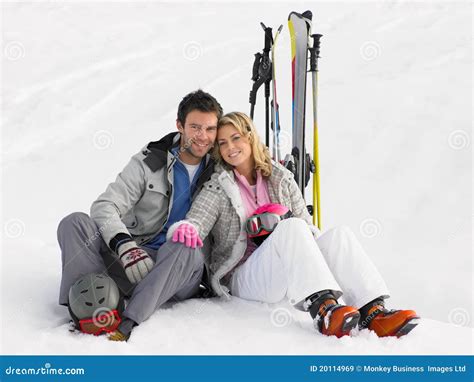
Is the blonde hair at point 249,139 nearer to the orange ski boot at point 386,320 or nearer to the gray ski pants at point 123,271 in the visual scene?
the gray ski pants at point 123,271

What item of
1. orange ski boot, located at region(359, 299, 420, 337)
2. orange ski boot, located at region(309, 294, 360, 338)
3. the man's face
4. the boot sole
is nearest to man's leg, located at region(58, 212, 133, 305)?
the man's face

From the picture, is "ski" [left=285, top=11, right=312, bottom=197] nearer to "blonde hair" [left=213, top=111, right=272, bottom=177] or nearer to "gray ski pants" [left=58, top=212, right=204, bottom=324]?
"blonde hair" [left=213, top=111, right=272, bottom=177]

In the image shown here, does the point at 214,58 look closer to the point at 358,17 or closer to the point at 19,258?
the point at 358,17

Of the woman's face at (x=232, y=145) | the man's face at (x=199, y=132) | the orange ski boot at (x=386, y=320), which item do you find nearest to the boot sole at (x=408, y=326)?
the orange ski boot at (x=386, y=320)

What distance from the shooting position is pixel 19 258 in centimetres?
307

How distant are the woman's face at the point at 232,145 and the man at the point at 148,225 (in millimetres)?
Result: 39

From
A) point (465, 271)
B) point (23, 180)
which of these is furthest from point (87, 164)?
point (465, 271)

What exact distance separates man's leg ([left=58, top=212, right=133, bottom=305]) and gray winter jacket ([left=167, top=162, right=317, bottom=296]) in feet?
1.26

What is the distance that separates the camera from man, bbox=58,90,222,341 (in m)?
2.12

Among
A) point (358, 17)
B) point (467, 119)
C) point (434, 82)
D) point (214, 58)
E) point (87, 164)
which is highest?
point (358, 17)

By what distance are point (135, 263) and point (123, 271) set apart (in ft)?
0.81

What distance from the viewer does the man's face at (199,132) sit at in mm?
2402
